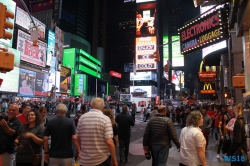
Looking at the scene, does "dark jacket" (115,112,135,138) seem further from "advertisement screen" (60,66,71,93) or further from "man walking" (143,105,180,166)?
"advertisement screen" (60,66,71,93)

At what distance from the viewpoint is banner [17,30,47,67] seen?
142ft

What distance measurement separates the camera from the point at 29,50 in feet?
150

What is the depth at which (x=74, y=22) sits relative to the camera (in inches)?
4958

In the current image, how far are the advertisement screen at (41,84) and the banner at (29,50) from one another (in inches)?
94.5

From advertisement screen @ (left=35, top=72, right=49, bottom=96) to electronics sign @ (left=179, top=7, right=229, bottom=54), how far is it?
131 ft

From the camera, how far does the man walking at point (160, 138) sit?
567cm

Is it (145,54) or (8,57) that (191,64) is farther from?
(8,57)

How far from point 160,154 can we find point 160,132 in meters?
0.51

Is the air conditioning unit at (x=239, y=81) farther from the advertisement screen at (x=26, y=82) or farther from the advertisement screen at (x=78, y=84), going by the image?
the advertisement screen at (x=78, y=84)

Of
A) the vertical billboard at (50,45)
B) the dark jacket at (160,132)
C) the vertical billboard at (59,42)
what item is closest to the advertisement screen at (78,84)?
the vertical billboard at (59,42)

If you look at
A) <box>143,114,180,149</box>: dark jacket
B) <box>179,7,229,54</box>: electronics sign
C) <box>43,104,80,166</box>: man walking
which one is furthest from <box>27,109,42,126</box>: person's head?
<box>179,7,229,54</box>: electronics sign

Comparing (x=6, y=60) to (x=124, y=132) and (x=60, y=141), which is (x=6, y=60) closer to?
(x=60, y=141)

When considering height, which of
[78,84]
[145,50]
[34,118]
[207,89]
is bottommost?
[34,118]

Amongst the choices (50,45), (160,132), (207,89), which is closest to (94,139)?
(160,132)
